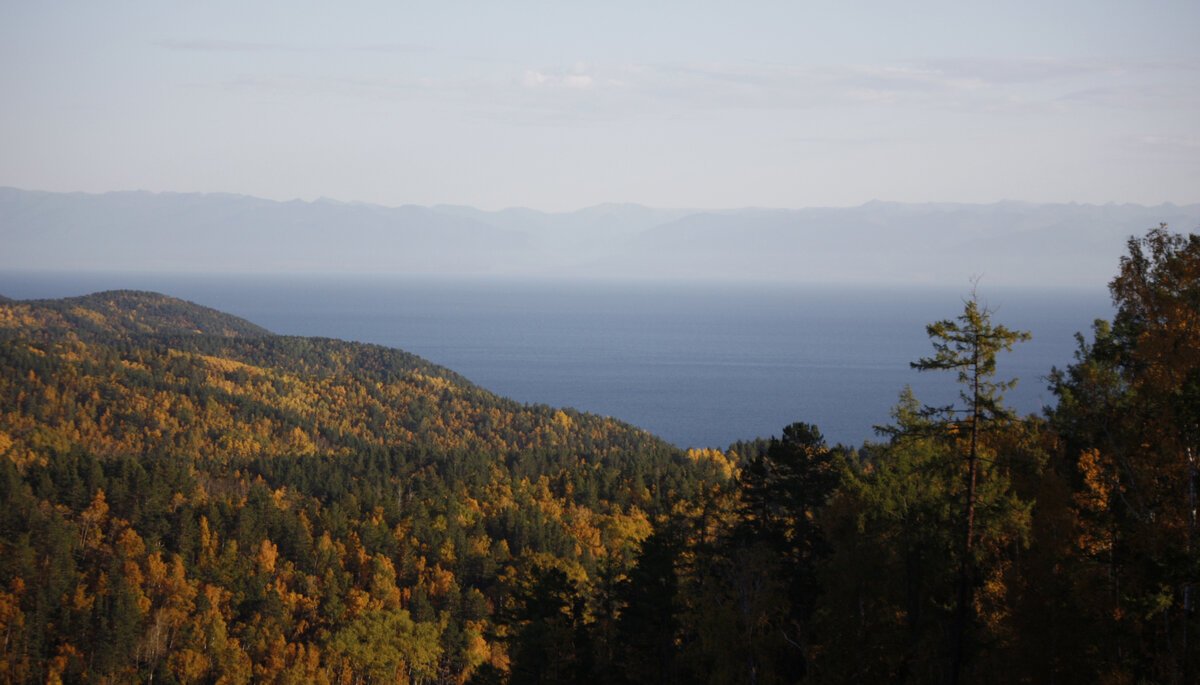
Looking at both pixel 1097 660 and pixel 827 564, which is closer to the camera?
pixel 1097 660

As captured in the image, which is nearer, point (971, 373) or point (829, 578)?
point (971, 373)

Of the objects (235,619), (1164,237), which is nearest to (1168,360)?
(1164,237)

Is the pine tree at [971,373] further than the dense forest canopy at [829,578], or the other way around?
the pine tree at [971,373]

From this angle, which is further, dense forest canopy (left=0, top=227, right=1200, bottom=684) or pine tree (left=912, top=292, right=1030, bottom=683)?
pine tree (left=912, top=292, right=1030, bottom=683)

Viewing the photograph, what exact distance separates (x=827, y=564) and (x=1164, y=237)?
43.9 feet

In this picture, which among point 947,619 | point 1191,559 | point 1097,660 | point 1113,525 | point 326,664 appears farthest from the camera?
point 326,664

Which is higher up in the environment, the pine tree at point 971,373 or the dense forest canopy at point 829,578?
the pine tree at point 971,373

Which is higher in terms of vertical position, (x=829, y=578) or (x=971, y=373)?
(x=971, y=373)

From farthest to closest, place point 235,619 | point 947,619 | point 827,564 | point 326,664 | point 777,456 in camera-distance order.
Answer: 1. point 235,619
2. point 326,664
3. point 777,456
4. point 827,564
5. point 947,619

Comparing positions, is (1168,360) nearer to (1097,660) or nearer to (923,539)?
(1097,660)

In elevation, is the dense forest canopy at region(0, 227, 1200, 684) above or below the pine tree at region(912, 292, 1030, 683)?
below

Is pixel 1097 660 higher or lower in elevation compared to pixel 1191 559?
lower

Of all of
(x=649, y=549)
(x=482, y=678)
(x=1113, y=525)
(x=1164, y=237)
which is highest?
(x=1164, y=237)

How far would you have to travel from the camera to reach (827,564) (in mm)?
26078
